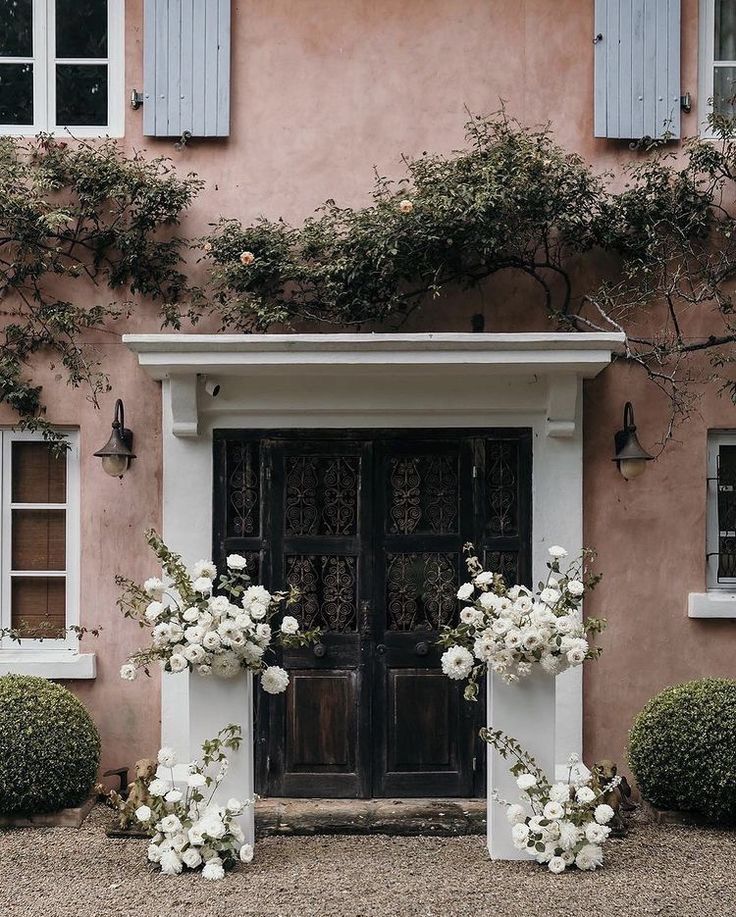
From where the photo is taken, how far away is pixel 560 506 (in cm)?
654

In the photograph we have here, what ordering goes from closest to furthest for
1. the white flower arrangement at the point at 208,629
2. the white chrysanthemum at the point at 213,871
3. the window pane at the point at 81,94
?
1. the white chrysanthemum at the point at 213,871
2. the white flower arrangement at the point at 208,629
3. the window pane at the point at 81,94

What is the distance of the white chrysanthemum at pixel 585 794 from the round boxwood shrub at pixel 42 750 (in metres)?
2.94

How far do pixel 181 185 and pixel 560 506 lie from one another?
3.29 meters

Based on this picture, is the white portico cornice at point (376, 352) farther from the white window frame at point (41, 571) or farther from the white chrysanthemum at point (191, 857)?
the white chrysanthemum at point (191, 857)

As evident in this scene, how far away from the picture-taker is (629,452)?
639 centimetres

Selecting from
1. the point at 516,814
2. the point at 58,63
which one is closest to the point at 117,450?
the point at 58,63

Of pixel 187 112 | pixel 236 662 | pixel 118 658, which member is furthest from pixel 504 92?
pixel 118 658

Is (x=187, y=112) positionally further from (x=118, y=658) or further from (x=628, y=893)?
(x=628, y=893)

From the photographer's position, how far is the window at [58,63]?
6836 millimetres

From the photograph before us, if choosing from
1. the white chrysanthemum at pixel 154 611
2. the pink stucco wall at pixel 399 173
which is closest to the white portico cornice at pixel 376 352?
the pink stucco wall at pixel 399 173

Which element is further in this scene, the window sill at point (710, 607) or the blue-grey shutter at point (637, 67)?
the blue-grey shutter at point (637, 67)

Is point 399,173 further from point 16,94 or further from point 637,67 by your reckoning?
point 16,94

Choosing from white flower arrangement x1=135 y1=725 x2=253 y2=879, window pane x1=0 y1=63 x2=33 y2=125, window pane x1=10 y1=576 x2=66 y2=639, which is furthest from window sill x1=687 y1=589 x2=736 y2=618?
window pane x1=0 y1=63 x2=33 y2=125

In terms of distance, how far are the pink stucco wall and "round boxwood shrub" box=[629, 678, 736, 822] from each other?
1.85ft
